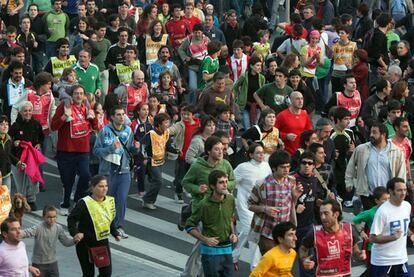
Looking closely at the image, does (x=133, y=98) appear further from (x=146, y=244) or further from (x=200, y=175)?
(x=200, y=175)

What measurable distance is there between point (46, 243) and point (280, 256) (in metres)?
2.80

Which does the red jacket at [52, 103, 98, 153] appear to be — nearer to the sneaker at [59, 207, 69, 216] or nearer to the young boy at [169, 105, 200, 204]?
the sneaker at [59, 207, 69, 216]

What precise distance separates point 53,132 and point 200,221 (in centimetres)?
626

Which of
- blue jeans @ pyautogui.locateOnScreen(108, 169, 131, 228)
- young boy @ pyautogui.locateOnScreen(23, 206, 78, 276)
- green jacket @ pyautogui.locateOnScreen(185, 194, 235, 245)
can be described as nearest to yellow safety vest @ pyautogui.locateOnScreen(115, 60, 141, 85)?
blue jeans @ pyautogui.locateOnScreen(108, 169, 131, 228)

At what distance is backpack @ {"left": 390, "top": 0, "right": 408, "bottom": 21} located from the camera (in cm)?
3072

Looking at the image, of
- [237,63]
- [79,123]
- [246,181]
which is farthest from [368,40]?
[246,181]

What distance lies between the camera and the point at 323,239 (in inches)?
619

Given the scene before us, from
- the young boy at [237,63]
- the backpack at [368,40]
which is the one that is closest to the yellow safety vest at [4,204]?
the young boy at [237,63]

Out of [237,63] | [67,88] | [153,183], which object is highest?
[67,88]

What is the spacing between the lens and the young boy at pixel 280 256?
49.3 feet

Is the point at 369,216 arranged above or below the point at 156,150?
above

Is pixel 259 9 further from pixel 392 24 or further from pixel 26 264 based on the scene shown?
pixel 26 264

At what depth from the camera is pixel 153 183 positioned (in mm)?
21000

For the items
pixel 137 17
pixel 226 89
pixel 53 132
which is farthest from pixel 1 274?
pixel 137 17
